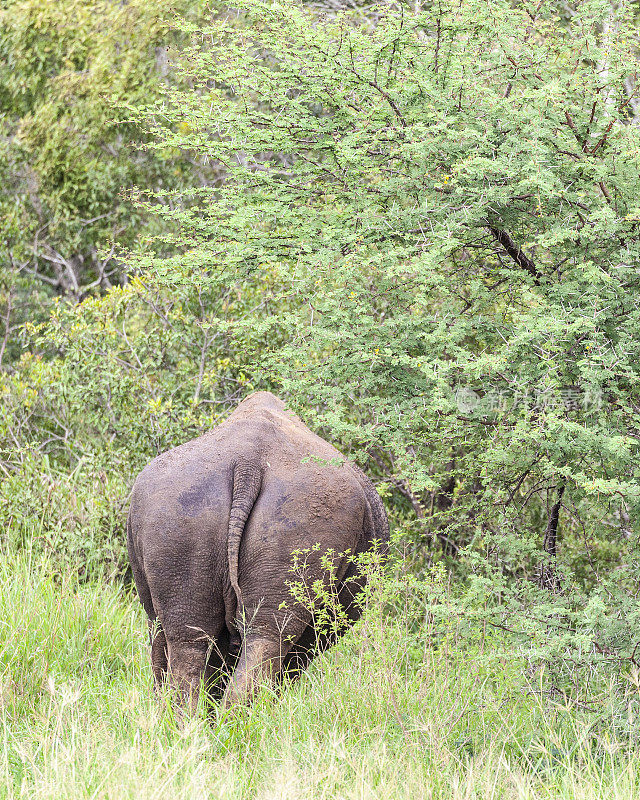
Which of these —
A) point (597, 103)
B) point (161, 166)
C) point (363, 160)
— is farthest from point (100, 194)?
point (597, 103)

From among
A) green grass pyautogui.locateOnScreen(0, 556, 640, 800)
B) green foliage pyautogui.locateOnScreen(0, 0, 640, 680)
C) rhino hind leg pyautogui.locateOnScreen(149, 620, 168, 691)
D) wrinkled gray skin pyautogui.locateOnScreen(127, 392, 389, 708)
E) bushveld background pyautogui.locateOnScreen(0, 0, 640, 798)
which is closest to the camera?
green grass pyautogui.locateOnScreen(0, 556, 640, 800)

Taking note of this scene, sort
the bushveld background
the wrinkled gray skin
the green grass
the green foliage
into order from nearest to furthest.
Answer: the green grass < the bushveld background < the wrinkled gray skin < the green foliage

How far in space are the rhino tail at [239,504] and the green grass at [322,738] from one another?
59 centimetres

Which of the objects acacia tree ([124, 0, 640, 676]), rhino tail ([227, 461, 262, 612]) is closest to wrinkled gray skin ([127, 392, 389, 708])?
rhino tail ([227, 461, 262, 612])

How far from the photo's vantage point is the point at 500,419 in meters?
5.02

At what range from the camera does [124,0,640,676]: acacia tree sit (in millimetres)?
4676

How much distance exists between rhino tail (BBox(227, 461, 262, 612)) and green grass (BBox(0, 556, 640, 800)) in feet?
1.94

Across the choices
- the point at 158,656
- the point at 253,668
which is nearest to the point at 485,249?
the point at 253,668

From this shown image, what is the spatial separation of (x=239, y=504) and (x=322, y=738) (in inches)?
45.7

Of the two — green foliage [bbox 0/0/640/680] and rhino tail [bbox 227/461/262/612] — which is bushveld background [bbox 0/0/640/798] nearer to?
green foliage [bbox 0/0/640/680]

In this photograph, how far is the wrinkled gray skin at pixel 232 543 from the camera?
4.04m

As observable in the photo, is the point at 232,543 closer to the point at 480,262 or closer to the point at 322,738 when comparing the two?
the point at 322,738

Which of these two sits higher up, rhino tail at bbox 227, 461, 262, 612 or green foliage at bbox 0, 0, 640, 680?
green foliage at bbox 0, 0, 640, 680

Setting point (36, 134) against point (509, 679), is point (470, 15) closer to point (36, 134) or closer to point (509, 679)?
point (509, 679)
